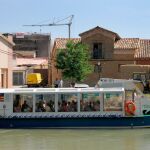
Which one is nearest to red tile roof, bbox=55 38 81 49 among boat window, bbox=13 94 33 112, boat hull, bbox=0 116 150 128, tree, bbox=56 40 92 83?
tree, bbox=56 40 92 83

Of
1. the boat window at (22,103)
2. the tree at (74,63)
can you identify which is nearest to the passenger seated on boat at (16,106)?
the boat window at (22,103)

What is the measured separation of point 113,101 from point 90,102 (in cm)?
97

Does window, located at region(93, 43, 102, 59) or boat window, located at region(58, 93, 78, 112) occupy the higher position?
window, located at region(93, 43, 102, 59)

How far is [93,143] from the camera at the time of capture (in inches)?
763

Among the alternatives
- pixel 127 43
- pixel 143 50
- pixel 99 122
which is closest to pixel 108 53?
pixel 127 43

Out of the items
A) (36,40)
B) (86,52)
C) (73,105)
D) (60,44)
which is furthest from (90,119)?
(36,40)

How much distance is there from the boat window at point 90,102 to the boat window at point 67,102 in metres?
0.31

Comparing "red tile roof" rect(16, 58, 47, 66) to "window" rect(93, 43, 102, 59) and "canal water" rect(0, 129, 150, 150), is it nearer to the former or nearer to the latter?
"window" rect(93, 43, 102, 59)

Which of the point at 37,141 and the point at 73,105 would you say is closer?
the point at 37,141

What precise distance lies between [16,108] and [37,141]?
366cm

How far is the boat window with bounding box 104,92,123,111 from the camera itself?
2302 cm

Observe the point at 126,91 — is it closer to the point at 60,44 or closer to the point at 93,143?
the point at 93,143

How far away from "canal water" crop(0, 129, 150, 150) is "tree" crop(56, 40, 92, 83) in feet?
90.0

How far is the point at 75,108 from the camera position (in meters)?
23.1
